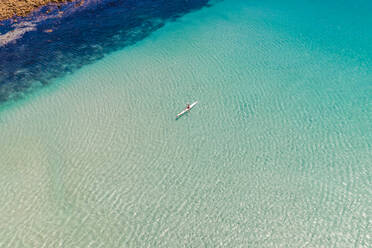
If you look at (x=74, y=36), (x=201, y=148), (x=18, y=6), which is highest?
(x=18, y=6)

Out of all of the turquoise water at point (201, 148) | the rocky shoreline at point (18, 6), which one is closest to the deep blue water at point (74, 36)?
the rocky shoreline at point (18, 6)

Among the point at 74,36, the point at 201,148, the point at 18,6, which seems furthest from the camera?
the point at 18,6

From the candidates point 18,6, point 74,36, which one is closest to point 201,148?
point 74,36

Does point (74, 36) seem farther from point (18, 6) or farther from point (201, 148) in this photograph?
point (201, 148)

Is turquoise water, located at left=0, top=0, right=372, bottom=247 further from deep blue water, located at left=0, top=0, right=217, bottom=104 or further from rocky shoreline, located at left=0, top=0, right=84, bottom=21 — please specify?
rocky shoreline, located at left=0, top=0, right=84, bottom=21

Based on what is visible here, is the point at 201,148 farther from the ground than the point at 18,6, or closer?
closer

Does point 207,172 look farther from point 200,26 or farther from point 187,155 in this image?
point 200,26

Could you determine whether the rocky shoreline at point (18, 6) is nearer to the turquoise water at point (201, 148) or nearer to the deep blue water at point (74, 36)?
the deep blue water at point (74, 36)

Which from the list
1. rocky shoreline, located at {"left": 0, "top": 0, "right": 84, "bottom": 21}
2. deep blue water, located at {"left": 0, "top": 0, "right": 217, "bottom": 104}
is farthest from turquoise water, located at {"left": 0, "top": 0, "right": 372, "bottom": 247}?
rocky shoreline, located at {"left": 0, "top": 0, "right": 84, "bottom": 21}
